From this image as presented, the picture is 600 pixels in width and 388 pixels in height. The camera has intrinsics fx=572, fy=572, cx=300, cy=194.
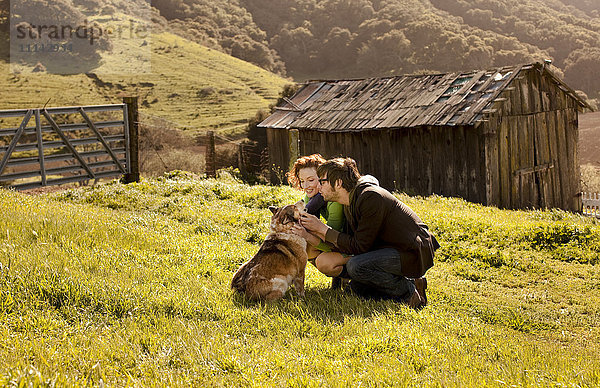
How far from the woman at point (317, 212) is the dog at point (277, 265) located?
0.17 m

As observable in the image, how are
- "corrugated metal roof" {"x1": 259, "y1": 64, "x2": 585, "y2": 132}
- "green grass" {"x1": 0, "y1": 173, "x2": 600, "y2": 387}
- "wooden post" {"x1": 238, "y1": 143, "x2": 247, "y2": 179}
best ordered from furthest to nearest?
"wooden post" {"x1": 238, "y1": 143, "x2": 247, "y2": 179}, "corrugated metal roof" {"x1": 259, "y1": 64, "x2": 585, "y2": 132}, "green grass" {"x1": 0, "y1": 173, "x2": 600, "y2": 387}

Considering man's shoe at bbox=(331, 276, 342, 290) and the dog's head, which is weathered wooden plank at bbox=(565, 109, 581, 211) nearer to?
man's shoe at bbox=(331, 276, 342, 290)

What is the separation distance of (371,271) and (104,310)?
2553mm

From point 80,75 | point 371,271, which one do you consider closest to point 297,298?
point 371,271

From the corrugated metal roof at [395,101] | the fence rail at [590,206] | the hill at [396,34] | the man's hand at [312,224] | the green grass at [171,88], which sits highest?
the hill at [396,34]

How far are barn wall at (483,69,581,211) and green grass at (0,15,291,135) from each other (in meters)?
25.1

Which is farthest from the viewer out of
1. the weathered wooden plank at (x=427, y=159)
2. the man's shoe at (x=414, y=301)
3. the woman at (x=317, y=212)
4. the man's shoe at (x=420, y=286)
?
the weathered wooden plank at (x=427, y=159)

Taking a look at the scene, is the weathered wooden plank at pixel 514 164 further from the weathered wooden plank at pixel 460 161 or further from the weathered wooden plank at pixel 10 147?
the weathered wooden plank at pixel 10 147

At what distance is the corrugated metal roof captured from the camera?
17.2m

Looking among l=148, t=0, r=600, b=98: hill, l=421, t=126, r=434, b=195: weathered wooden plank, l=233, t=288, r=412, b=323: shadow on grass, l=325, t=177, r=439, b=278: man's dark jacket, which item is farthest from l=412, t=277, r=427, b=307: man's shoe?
l=148, t=0, r=600, b=98: hill

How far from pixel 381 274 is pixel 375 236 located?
→ 15.5 inches

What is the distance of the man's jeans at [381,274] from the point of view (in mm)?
5734

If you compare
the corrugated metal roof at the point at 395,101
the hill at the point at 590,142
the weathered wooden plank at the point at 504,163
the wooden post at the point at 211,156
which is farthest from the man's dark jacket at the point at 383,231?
the hill at the point at 590,142

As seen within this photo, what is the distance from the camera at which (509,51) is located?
254 ft
